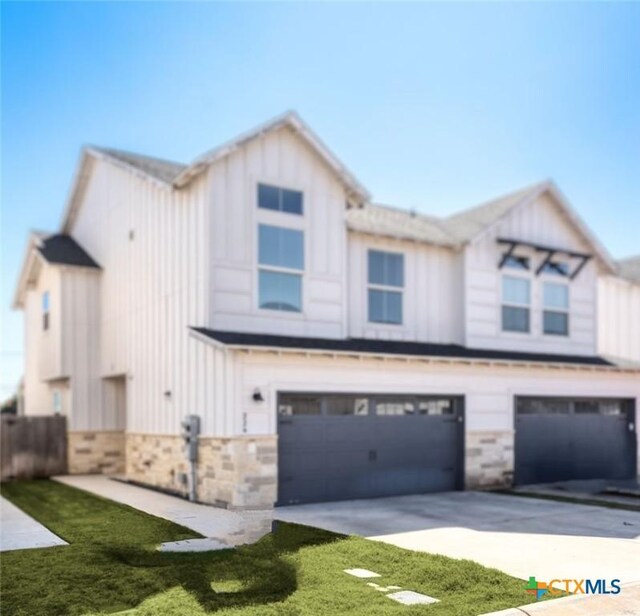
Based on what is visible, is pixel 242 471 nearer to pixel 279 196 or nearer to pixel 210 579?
pixel 210 579

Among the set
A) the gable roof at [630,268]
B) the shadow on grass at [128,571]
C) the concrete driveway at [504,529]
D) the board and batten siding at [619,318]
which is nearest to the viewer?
the shadow on grass at [128,571]

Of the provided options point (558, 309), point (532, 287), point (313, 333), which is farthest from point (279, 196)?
point (558, 309)

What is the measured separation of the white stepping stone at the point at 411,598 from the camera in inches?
298

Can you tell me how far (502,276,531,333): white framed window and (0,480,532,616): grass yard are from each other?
11.2 metres

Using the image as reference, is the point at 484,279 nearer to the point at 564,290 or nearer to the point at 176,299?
the point at 564,290

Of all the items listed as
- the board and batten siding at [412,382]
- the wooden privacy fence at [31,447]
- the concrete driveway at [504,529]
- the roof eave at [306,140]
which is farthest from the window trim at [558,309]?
the wooden privacy fence at [31,447]

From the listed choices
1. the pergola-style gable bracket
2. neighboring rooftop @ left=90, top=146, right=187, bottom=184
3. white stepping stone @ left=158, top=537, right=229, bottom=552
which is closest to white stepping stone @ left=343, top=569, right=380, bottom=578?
white stepping stone @ left=158, top=537, right=229, bottom=552

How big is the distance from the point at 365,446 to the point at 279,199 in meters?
5.84

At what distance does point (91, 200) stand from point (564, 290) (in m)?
14.4

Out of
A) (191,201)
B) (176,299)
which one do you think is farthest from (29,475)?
(191,201)

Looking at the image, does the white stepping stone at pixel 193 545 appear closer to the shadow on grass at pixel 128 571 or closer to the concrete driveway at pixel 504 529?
the shadow on grass at pixel 128 571

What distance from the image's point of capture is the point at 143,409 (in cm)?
1816

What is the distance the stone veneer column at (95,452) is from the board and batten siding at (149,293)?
315mm

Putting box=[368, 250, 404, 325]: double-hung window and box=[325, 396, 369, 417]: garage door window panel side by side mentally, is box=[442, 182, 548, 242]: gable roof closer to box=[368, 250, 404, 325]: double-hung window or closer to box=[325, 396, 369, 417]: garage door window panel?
box=[368, 250, 404, 325]: double-hung window
